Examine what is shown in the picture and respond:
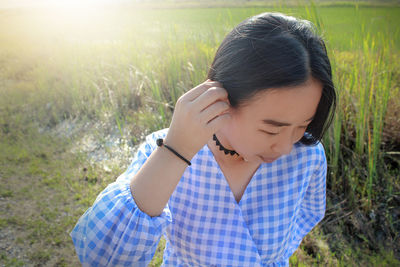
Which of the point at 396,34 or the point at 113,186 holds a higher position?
the point at 113,186

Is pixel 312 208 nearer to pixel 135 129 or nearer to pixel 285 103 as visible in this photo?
pixel 285 103

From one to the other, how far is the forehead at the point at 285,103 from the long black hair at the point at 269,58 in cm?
2

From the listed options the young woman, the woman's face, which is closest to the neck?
the young woman

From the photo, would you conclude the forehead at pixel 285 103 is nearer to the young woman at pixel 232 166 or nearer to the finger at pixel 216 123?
the young woman at pixel 232 166

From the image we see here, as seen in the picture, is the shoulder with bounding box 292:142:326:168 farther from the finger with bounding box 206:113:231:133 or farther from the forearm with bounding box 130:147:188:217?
the forearm with bounding box 130:147:188:217

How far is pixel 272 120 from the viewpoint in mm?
990

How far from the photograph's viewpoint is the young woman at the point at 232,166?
3.04 feet

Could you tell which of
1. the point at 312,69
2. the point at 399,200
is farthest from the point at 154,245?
the point at 399,200

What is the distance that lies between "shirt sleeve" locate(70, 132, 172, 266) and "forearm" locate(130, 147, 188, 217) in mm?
31

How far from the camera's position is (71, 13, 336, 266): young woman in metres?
0.93

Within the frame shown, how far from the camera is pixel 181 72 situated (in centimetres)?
376

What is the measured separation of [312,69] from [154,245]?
0.85m

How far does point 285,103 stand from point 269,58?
0.17 metres

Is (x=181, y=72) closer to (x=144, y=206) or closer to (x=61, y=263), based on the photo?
(x=61, y=263)
